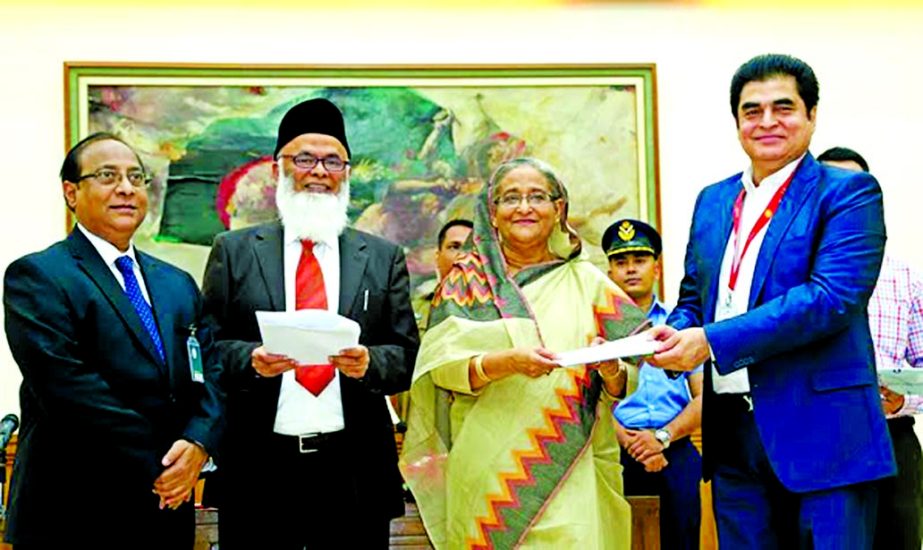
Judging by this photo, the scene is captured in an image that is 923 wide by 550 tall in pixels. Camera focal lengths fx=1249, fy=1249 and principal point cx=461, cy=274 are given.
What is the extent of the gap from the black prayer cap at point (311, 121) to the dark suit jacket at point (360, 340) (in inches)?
12.0

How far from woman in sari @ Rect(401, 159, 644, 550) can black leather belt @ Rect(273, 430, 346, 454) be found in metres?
0.33

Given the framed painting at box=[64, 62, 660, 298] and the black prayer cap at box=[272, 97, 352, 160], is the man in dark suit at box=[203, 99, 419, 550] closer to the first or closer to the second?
the black prayer cap at box=[272, 97, 352, 160]

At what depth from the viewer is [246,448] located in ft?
12.0

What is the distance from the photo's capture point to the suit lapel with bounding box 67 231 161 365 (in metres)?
3.42

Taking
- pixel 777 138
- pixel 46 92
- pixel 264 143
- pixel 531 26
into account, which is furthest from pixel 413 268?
pixel 777 138

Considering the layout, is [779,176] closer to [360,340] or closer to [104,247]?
[360,340]

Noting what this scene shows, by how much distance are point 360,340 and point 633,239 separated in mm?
1750

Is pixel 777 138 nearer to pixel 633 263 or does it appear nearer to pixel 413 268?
pixel 633 263

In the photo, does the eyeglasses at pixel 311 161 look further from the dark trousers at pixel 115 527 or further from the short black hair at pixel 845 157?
the short black hair at pixel 845 157

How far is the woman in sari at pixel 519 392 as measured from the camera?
3629 millimetres

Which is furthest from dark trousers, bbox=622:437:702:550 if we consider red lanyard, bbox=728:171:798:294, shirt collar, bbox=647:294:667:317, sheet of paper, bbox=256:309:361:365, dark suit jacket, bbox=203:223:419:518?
sheet of paper, bbox=256:309:361:365

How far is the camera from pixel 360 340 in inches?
149

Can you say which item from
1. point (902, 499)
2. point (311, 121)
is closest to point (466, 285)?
point (311, 121)

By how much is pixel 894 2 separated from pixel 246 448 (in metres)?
4.61
